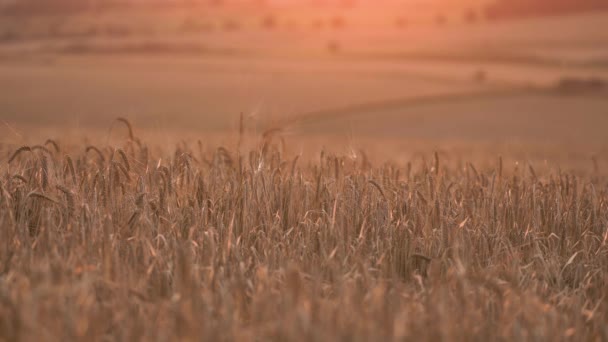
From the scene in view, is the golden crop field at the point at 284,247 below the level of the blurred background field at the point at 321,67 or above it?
below

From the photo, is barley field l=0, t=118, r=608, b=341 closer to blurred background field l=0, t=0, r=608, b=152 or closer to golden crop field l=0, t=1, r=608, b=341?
golden crop field l=0, t=1, r=608, b=341

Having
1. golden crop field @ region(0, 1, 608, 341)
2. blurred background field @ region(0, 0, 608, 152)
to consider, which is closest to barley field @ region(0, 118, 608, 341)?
golden crop field @ region(0, 1, 608, 341)

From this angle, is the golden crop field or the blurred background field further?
the blurred background field

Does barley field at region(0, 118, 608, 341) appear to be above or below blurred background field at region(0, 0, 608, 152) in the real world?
below

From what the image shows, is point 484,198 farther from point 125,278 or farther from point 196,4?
point 196,4

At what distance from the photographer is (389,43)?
4422 cm

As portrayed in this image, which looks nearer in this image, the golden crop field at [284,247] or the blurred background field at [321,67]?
the golden crop field at [284,247]

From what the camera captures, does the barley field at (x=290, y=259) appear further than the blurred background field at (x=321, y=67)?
No

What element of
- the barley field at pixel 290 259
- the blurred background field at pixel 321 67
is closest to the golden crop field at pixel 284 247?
→ the barley field at pixel 290 259

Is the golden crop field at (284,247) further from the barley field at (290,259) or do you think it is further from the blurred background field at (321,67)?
the blurred background field at (321,67)

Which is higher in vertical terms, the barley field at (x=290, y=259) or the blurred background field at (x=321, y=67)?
the blurred background field at (x=321, y=67)

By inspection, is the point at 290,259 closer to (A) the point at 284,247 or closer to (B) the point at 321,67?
(A) the point at 284,247

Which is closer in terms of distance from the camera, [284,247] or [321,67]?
[284,247]

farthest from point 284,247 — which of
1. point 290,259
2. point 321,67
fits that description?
point 321,67
